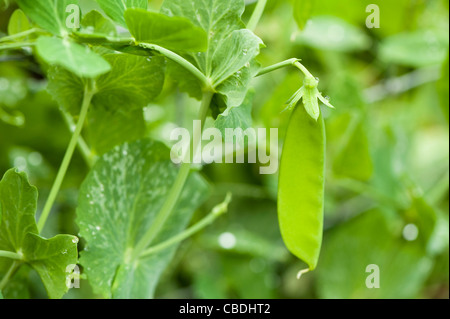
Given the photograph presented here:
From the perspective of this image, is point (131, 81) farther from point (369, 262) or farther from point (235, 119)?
point (369, 262)

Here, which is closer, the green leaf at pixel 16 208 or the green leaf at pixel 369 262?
the green leaf at pixel 16 208

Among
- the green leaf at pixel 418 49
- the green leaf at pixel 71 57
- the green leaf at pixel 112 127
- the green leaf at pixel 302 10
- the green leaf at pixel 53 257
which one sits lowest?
the green leaf at pixel 53 257

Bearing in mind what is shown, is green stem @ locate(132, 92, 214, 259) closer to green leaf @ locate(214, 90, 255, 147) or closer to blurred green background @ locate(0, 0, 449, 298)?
green leaf @ locate(214, 90, 255, 147)

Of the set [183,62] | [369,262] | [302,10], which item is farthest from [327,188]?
[183,62]

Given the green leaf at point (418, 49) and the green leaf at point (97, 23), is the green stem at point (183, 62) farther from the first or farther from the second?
the green leaf at point (418, 49)

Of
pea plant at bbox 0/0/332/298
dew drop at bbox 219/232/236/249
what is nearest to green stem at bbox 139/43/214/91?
pea plant at bbox 0/0/332/298

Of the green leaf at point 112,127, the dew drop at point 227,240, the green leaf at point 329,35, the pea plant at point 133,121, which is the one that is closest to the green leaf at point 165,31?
the pea plant at point 133,121
